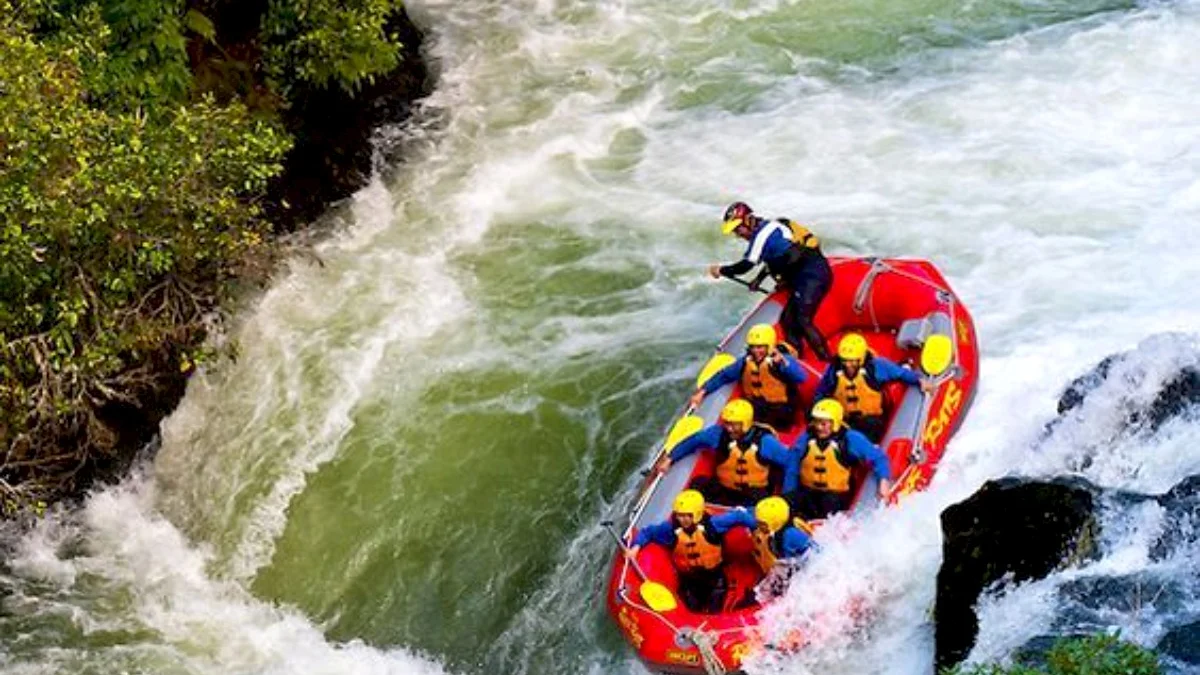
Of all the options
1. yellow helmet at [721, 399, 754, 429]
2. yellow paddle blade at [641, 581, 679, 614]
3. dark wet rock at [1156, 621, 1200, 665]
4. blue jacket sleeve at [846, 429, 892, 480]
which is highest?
dark wet rock at [1156, 621, 1200, 665]

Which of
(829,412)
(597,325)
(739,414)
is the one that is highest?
(829,412)

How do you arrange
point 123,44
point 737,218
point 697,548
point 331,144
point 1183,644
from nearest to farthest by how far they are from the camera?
point 1183,644 < point 697,548 < point 123,44 < point 737,218 < point 331,144

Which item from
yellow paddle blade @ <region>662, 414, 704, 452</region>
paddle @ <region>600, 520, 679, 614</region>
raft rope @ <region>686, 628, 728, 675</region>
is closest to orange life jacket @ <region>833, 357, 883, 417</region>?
yellow paddle blade @ <region>662, 414, 704, 452</region>

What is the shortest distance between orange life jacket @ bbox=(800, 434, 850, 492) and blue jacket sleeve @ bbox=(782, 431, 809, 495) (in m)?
0.07

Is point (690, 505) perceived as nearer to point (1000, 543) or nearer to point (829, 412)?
point (829, 412)

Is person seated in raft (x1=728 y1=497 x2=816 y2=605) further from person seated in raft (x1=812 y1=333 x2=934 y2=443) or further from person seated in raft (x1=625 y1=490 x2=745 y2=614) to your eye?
person seated in raft (x1=812 y1=333 x2=934 y2=443)

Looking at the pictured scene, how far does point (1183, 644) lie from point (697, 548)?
9.96 feet

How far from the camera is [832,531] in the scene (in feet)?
29.4

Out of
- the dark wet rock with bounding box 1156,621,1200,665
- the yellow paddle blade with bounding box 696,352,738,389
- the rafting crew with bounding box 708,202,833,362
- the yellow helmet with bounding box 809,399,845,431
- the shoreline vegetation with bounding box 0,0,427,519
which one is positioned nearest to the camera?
the dark wet rock with bounding box 1156,621,1200,665

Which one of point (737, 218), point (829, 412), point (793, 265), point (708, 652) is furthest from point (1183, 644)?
point (737, 218)

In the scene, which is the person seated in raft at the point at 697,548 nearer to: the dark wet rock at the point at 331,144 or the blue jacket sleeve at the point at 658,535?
the blue jacket sleeve at the point at 658,535

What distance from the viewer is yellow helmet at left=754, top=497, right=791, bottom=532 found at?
349 inches

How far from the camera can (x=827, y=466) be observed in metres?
9.20

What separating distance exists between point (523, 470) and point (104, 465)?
3262 millimetres
